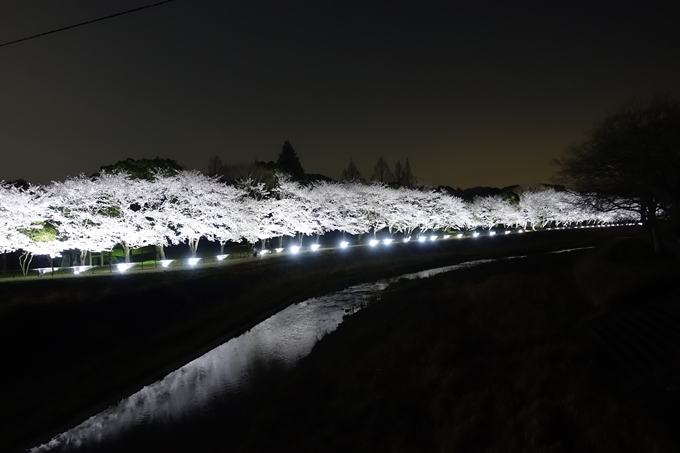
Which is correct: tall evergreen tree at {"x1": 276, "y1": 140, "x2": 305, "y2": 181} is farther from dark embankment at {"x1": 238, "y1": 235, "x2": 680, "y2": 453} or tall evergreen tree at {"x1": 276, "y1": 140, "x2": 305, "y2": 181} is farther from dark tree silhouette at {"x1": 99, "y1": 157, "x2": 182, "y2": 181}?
dark embankment at {"x1": 238, "y1": 235, "x2": 680, "y2": 453}

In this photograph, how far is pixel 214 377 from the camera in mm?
15242

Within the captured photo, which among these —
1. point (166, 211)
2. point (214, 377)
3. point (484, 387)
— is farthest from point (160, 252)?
point (484, 387)

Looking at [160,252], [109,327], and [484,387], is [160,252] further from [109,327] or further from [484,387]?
[484,387]

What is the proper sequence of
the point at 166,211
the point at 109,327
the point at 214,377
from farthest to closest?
1. the point at 166,211
2. the point at 109,327
3. the point at 214,377

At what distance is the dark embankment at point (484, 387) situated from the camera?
7.09 meters

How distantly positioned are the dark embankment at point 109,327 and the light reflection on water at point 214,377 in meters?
0.75

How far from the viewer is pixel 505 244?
6319cm

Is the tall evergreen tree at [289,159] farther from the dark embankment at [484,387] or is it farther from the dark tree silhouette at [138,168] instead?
the dark embankment at [484,387]

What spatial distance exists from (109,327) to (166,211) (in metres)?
15.3

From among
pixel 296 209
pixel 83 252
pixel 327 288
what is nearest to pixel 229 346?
pixel 327 288

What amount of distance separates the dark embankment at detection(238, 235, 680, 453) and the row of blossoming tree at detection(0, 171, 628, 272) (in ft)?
51.5

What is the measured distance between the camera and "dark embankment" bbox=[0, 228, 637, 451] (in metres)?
13.6

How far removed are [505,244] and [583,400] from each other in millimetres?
59374

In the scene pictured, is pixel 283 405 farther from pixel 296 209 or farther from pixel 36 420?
pixel 296 209
